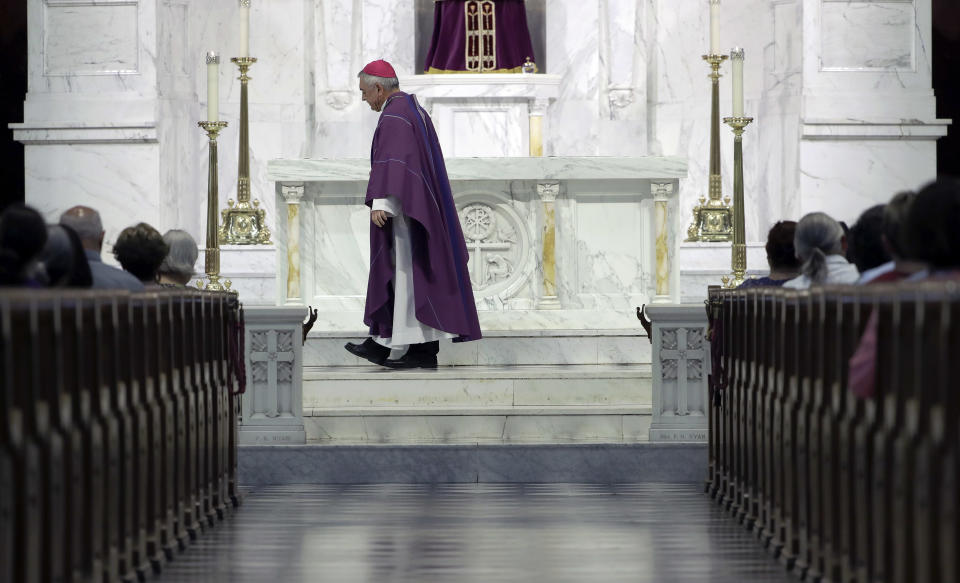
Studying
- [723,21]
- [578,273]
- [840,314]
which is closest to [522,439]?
[578,273]

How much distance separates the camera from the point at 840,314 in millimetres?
4102

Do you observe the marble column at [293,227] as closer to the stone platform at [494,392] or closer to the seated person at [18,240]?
the stone platform at [494,392]

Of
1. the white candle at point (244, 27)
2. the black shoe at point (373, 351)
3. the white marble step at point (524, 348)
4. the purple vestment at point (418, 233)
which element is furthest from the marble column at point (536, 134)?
the black shoe at point (373, 351)

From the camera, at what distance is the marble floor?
4609 mm

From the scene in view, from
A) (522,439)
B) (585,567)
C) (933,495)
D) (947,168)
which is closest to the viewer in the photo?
(933,495)

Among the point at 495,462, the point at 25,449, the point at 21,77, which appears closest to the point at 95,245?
the point at 495,462

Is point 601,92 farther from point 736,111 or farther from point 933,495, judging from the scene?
point 933,495

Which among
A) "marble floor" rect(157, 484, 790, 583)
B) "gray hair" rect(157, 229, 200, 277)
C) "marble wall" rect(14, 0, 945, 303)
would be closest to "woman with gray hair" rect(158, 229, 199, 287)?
"gray hair" rect(157, 229, 200, 277)

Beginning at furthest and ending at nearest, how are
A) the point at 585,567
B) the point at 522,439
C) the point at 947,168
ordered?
the point at 947,168
the point at 522,439
the point at 585,567

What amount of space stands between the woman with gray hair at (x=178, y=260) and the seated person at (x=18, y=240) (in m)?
2.74

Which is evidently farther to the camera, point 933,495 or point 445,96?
point 445,96

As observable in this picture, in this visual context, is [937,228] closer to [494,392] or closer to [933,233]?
[933,233]

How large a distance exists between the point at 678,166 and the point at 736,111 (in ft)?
2.37

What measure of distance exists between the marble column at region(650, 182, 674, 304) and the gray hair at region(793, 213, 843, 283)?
3.49 metres
